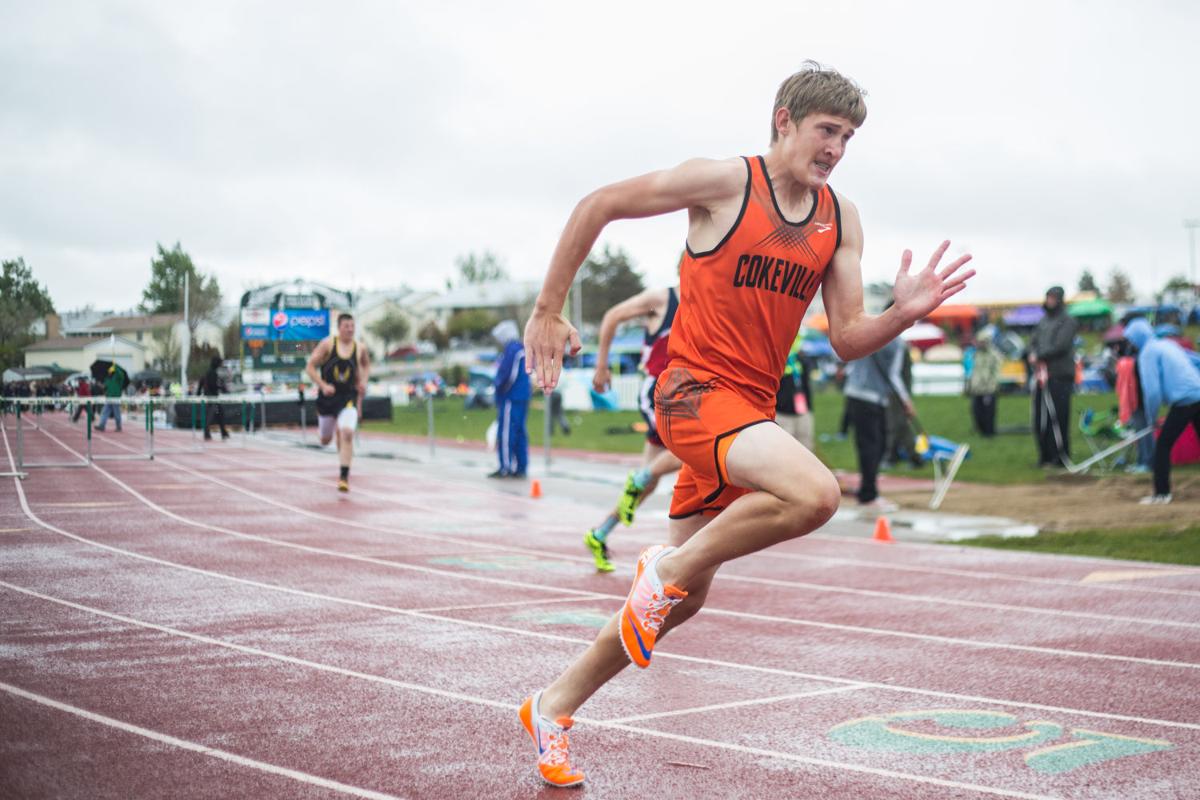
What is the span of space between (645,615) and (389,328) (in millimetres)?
79264

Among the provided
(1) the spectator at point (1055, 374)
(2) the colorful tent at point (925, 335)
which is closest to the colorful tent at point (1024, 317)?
(2) the colorful tent at point (925, 335)

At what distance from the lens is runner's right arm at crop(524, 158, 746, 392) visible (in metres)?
3.51

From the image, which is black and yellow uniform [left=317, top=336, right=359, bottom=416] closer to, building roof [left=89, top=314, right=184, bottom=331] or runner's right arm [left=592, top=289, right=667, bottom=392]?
building roof [left=89, top=314, right=184, bottom=331]

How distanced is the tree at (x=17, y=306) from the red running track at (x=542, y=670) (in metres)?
1.68

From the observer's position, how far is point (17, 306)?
→ 8.98m

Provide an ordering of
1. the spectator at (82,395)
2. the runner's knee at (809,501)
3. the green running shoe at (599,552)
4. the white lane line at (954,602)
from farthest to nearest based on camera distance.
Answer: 1. the spectator at (82,395)
2. the green running shoe at (599,552)
3. the white lane line at (954,602)
4. the runner's knee at (809,501)

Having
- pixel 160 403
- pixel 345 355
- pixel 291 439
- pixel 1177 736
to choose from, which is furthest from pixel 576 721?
pixel 291 439

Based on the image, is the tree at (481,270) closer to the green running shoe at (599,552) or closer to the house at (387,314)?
the house at (387,314)

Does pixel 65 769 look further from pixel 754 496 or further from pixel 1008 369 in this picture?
pixel 1008 369

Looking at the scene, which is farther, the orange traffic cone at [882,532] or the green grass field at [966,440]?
the orange traffic cone at [882,532]

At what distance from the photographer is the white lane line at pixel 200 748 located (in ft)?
Result: 11.0

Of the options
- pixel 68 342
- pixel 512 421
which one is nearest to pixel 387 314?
pixel 512 421

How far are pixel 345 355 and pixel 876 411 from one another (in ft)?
19.1

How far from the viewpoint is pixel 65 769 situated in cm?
348
